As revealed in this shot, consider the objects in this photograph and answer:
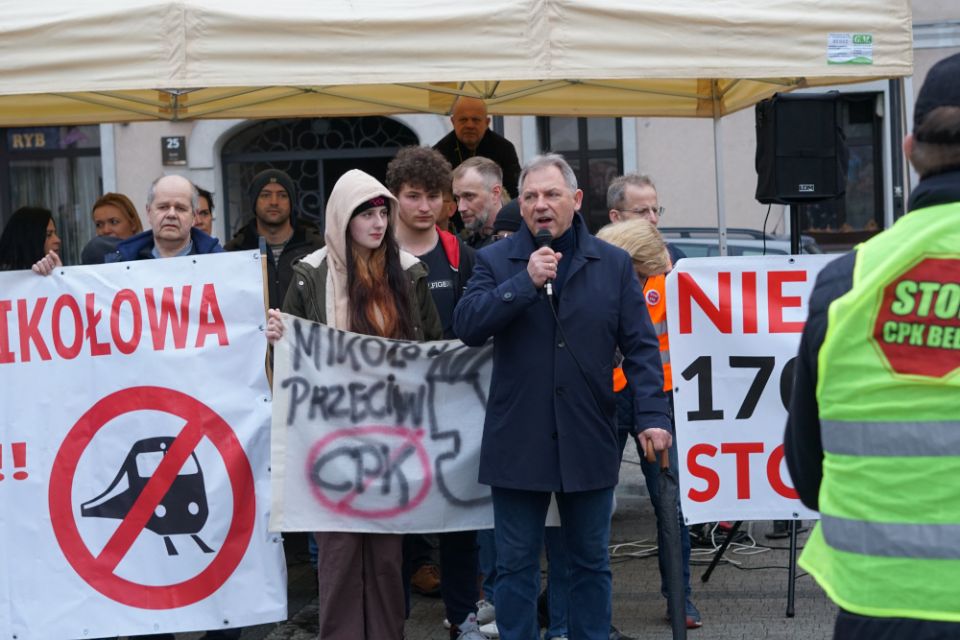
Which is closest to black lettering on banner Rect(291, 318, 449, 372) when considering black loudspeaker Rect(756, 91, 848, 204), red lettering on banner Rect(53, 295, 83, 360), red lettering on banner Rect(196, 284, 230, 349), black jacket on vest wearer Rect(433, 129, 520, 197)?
red lettering on banner Rect(196, 284, 230, 349)

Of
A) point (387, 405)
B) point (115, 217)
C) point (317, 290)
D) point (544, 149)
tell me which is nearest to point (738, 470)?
point (387, 405)

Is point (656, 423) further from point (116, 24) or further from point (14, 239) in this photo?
point (14, 239)

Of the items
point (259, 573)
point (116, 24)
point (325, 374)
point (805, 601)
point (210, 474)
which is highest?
point (116, 24)

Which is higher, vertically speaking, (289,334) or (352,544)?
(289,334)

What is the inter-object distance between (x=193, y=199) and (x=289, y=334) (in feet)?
2.70

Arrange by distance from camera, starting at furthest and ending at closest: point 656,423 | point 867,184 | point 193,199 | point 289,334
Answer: point 867,184, point 193,199, point 289,334, point 656,423

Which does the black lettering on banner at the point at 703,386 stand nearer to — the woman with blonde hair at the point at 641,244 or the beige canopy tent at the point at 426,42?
the woman with blonde hair at the point at 641,244

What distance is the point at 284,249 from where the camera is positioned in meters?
6.89

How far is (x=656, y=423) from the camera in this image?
16.7ft

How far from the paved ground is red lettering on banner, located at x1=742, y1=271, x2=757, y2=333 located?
137 centimetres

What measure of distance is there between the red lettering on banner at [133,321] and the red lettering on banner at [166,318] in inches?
1.9

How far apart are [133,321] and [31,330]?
16.6 inches

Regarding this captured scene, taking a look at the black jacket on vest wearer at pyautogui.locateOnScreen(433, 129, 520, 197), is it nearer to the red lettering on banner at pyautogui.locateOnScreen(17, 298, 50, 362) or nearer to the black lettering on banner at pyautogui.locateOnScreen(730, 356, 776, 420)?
the black lettering on banner at pyautogui.locateOnScreen(730, 356, 776, 420)

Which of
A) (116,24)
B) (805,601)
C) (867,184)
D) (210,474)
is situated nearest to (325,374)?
(210,474)
